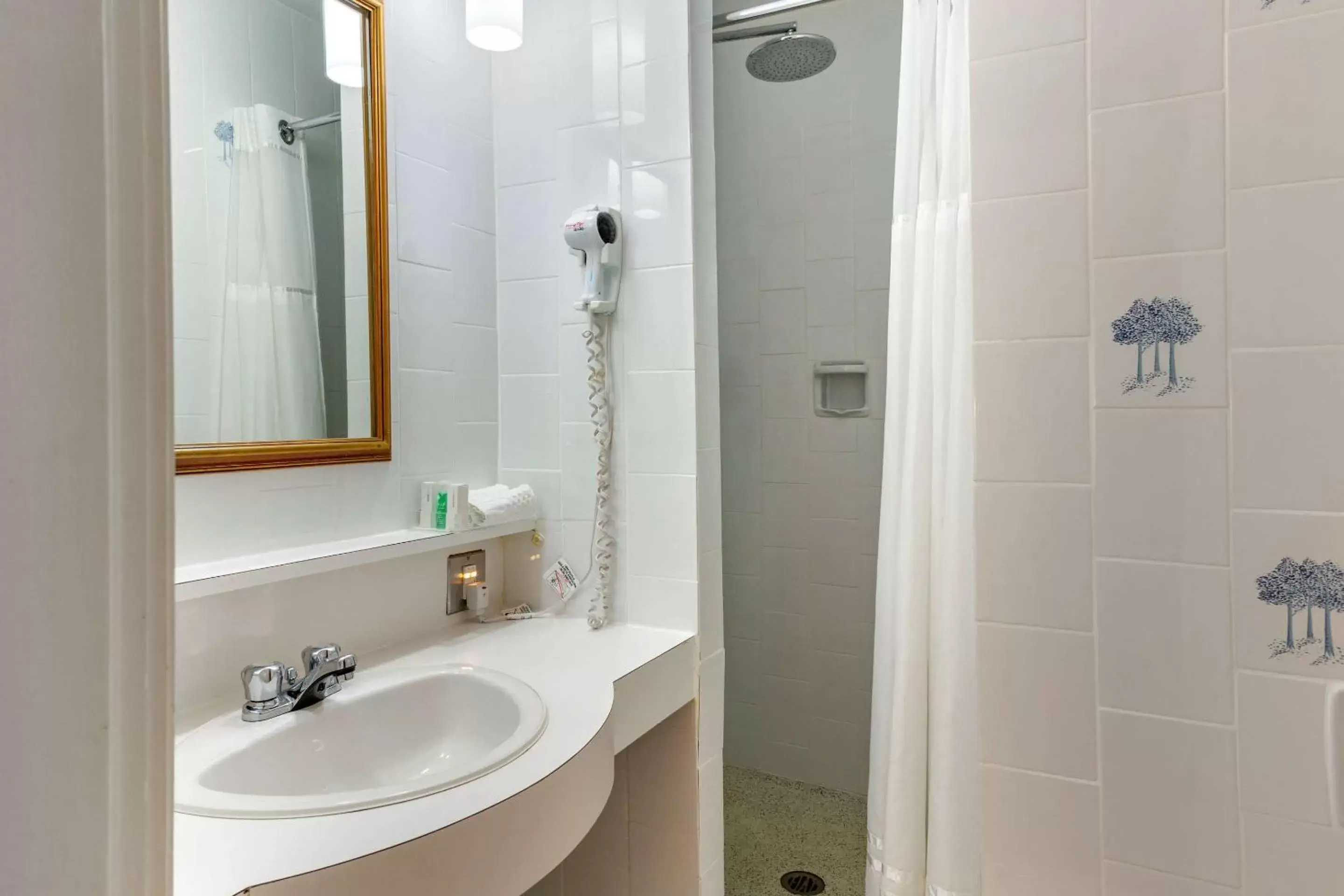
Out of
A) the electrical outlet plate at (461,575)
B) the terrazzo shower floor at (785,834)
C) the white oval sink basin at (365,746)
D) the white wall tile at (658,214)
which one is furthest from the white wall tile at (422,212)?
the terrazzo shower floor at (785,834)

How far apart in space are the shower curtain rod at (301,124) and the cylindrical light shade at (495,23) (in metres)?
0.30

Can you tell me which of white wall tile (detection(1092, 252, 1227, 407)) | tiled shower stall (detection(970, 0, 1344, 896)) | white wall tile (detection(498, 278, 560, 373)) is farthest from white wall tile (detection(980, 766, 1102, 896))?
white wall tile (detection(498, 278, 560, 373))

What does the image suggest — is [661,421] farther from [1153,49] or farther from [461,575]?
[1153,49]

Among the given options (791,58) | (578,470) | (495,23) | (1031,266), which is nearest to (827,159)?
(791,58)

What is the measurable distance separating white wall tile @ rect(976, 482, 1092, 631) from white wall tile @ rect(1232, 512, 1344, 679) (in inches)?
6.1

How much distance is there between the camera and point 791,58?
2061mm

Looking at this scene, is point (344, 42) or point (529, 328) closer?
point (344, 42)

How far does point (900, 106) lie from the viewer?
137cm

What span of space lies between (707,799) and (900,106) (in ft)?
4.63

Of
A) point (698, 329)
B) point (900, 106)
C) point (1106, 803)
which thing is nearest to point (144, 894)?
Answer: point (1106, 803)

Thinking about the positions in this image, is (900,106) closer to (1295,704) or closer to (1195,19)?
(1195,19)

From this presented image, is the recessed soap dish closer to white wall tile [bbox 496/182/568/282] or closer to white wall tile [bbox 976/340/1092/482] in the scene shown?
white wall tile [bbox 496/182/568/282]

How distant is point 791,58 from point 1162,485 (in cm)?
168

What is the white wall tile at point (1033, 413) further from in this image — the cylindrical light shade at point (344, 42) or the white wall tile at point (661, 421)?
the cylindrical light shade at point (344, 42)
